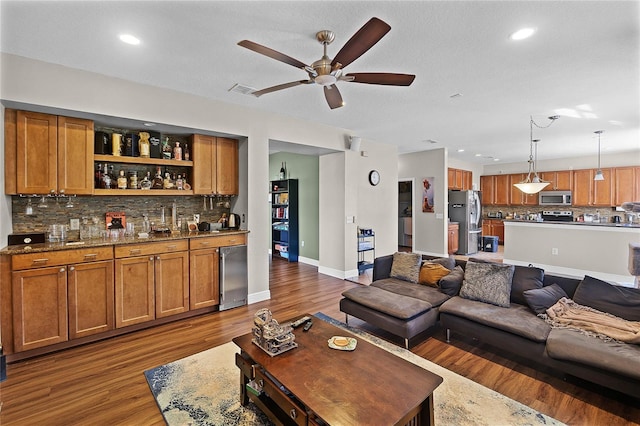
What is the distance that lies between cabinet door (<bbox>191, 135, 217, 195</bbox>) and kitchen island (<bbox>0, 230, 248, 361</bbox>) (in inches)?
25.2

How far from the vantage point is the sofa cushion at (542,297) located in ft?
8.91

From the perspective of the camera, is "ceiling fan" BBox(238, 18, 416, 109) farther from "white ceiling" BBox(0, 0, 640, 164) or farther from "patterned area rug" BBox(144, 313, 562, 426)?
"patterned area rug" BBox(144, 313, 562, 426)

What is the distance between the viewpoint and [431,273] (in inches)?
140

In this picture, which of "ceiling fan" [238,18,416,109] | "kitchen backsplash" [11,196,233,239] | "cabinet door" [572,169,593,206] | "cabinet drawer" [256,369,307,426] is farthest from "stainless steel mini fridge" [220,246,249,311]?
"cabinet door" [572,169,593,206]

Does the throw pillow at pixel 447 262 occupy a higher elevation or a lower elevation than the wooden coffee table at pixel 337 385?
higher

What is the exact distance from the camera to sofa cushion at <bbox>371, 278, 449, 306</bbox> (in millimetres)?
3184

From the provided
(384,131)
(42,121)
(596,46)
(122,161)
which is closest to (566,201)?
(384,131)

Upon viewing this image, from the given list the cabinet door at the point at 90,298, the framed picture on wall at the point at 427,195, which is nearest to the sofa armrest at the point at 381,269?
the cabinet door at the point at 90,298

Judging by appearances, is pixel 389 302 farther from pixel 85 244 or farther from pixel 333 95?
pixel 85 244

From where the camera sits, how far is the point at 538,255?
618 centimetres

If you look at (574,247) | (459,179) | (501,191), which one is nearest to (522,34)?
(574,247)

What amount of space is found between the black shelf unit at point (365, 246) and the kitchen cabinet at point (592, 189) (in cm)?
641

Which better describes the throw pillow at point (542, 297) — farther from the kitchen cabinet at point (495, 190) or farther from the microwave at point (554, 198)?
the kitchen cabinet at point (495, 190)

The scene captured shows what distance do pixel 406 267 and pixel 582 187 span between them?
758 cm
